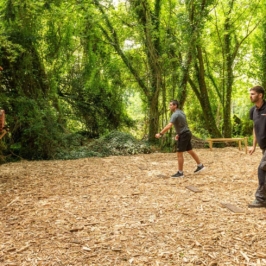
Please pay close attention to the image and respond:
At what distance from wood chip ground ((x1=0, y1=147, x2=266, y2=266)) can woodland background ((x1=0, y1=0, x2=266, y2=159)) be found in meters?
3.24

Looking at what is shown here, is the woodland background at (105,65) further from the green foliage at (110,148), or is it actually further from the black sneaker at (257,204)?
the black sneaker at (257,204)

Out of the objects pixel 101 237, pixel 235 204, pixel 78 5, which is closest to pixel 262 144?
pixel 235 204

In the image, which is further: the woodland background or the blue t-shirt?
the woodland background

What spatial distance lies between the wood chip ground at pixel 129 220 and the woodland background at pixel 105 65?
10.6ft

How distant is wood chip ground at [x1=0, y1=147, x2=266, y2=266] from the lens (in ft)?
9.52

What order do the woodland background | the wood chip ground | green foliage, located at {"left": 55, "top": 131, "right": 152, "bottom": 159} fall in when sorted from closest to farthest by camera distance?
1. the wood chip ground
2. the woodland background
3. green foliage, located at {"left": 55, "top": 131, "right": 152, "bottom": 159}

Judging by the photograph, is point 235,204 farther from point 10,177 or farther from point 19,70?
point 19,70

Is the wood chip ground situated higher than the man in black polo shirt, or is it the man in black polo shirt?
the man in black polo shirt

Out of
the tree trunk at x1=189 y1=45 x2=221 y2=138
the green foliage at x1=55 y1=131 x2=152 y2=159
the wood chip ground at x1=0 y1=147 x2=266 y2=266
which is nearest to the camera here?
the wood chip ground at x1=0 y1=147 x2=266 y2=266

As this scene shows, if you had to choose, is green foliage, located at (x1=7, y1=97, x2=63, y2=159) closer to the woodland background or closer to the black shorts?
the woodland background

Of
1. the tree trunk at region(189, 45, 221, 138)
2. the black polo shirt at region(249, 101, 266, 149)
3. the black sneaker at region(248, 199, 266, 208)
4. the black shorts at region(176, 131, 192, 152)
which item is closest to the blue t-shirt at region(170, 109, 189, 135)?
the black shorts at region(176, 131, 192, 152)

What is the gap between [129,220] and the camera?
3844 millimetres

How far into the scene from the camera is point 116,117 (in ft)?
44.3

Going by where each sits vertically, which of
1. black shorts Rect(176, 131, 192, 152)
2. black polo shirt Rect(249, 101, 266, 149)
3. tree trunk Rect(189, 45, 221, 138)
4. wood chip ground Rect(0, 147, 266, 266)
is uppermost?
tree trunk Rect(189, 45, 221, 138)
